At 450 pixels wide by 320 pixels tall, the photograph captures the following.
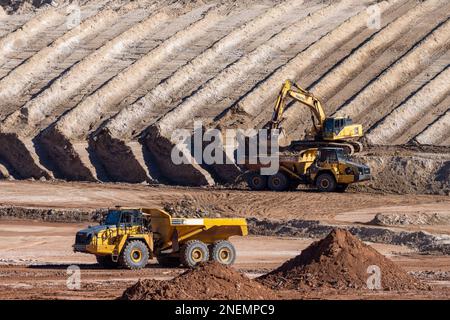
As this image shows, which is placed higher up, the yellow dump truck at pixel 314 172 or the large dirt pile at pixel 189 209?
the yellow dump truck at pixel 314 172

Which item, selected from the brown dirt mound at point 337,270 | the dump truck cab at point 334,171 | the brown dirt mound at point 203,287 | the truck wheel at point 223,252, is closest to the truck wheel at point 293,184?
the dump truck cab at point 334,171

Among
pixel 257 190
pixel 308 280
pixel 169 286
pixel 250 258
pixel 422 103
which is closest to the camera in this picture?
pixel 169 286

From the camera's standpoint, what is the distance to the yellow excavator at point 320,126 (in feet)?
119

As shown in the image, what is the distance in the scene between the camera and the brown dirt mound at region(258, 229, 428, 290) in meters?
18.5

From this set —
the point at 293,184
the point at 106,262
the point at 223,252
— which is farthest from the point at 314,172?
the point at 106,262

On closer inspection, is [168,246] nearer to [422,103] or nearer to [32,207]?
[32,207]

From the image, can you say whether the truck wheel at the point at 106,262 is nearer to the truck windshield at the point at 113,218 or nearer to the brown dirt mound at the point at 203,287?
the truck windshield at the point at 113,218

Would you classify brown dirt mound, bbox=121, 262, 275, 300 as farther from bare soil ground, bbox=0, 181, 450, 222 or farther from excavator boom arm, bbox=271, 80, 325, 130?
excavator boom arm, bbox=271, 80, 325, 130

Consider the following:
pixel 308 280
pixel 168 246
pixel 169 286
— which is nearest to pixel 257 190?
pixel 168 246

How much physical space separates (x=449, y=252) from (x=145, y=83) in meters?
21.2

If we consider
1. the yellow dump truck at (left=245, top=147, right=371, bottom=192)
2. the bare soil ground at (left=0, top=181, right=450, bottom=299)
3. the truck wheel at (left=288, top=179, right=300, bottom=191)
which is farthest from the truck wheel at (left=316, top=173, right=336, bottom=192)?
the truck wheel at (left=288, top=179, right=300, bottom=191)

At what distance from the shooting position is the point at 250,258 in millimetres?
25266

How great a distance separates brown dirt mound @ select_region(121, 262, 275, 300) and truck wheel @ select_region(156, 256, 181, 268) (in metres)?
6.08

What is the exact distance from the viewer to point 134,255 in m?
22.0
